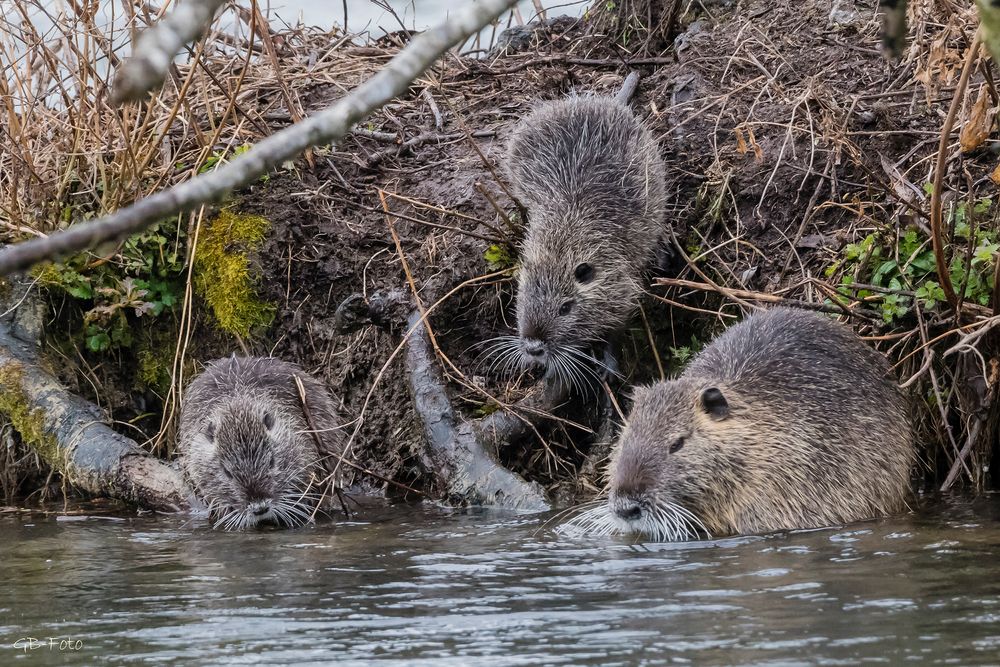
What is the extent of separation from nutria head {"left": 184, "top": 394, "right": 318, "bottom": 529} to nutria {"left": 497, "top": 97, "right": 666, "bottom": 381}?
122cm

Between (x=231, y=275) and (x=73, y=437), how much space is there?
1.26 m

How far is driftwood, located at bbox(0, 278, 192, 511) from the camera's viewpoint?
6.03 m

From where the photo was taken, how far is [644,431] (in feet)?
15.9

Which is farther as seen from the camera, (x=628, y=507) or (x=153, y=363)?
(x=153, y=363)

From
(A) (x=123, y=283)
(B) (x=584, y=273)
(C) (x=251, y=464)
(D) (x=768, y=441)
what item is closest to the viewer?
(D) (x=768, y=441)

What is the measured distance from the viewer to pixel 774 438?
493cm

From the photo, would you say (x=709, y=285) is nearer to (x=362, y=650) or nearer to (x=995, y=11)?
(x=362, y=650)

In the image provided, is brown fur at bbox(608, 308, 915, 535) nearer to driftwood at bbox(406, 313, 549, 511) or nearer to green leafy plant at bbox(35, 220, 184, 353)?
driftwood at bbox(406, 313, 549, 511)

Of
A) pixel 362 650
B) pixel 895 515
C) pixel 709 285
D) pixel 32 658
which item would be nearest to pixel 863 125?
pixel 709 285

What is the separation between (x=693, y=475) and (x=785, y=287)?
1501 mm

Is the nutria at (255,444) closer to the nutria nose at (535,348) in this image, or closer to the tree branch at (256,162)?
the nutria nose at (535,348)

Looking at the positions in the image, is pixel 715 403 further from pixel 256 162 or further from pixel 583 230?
pixel 256 162

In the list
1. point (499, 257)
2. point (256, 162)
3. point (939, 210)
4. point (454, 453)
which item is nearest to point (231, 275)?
point (499, 257)

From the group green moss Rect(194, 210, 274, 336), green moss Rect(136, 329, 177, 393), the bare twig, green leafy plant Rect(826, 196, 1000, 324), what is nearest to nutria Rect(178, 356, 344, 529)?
green moss Rect(194, 210, 274, 336)
